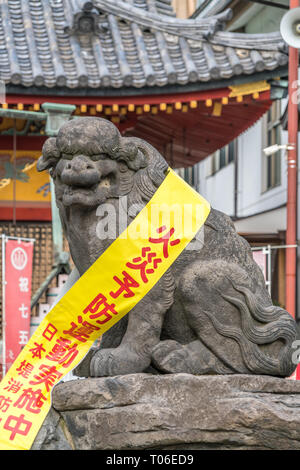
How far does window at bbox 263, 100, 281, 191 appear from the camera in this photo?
58.0 ft

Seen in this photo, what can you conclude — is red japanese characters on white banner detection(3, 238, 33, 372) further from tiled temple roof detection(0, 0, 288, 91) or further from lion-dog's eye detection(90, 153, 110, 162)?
lion-dog's eye detection(90, 153, 110, 162)

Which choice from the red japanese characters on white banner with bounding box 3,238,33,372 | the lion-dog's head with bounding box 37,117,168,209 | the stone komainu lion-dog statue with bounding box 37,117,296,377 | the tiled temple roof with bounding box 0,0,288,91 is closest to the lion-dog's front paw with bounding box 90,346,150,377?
the stone komainu lion-dog statue with bounding box 37,117,296,377

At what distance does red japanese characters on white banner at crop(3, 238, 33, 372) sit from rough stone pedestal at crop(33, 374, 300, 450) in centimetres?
552

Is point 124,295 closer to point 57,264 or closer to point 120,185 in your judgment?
point 120,185

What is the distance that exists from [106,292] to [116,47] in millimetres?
7745

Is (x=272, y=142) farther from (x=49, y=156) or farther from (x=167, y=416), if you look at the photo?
(x=167, y=416)

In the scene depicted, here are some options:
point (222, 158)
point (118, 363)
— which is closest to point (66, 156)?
point (118, 363)

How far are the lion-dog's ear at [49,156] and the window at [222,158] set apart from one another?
637 inches

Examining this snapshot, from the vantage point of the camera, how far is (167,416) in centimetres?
463

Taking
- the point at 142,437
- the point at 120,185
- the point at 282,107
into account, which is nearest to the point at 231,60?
the point at 282,107

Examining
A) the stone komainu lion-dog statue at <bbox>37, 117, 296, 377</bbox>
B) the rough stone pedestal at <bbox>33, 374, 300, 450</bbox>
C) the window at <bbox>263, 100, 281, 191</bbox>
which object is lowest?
the rough stone pedestal at <bbox>33, 374, 300, 450</bbox>

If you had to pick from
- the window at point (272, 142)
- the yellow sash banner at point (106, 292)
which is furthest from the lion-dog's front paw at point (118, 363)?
the window at point (272, 142)

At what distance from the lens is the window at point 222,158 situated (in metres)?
21.6

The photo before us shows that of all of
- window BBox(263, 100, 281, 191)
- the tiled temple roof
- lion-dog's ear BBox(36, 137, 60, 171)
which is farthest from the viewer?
window BBox(263, 100, 281, 191)
